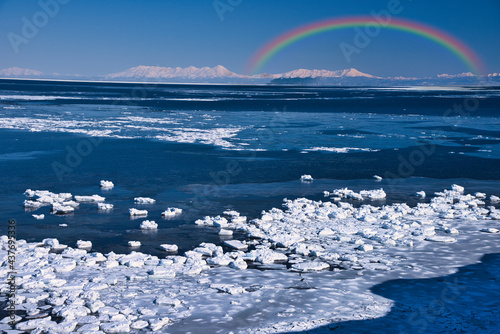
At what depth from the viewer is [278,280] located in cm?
988

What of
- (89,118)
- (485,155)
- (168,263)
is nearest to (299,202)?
(168,263)

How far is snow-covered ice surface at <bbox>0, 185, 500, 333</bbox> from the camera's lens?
26.7 ft

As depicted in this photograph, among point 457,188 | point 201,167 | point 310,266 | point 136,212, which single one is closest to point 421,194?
point 457,188

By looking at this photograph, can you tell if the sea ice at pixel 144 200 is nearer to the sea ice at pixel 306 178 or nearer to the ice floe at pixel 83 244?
the ice floe at pixel 83 244

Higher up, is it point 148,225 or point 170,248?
point 148,225

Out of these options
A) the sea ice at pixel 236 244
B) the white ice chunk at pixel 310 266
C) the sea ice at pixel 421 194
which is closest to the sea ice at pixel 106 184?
the sea ice at pixel 236 244

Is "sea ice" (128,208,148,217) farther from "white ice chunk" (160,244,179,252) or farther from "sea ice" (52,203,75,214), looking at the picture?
"white ice chunk" (160,244,179,252)

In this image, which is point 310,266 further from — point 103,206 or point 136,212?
point 103,206

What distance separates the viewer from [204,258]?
1111 centimetres

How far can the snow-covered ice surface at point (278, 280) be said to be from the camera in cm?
815

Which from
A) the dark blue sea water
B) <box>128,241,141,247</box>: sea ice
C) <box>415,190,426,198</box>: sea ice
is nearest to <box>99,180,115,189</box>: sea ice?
the dark blue sea water

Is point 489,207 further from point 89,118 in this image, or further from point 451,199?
point 89,118

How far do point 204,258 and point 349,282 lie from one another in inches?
127

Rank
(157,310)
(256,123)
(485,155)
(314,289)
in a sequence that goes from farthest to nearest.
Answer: (256,123)
(485,155)
(314,289)
(157,310)
